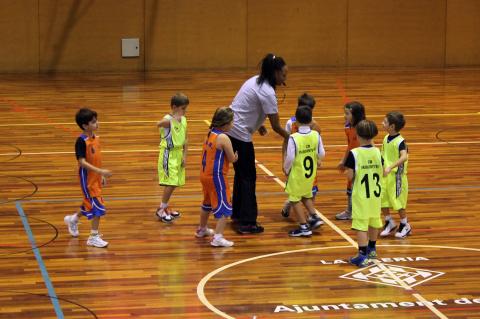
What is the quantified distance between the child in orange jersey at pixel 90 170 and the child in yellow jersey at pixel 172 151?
94 centimetres

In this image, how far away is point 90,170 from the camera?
8648 mm

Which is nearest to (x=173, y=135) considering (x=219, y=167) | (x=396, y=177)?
(x=219, y=167)

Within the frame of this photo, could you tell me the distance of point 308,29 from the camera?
23.2 m

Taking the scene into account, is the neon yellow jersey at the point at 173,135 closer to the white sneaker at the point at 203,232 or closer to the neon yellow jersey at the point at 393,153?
the white sneaker at the point at 203,232

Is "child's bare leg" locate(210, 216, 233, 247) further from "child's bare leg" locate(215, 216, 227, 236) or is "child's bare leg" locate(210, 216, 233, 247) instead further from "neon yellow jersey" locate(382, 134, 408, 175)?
"neon yellow jersey" locate(382, 134, 408, 175)

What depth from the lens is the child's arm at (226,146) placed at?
8773mm

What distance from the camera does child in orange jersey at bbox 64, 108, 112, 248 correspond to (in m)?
8.64

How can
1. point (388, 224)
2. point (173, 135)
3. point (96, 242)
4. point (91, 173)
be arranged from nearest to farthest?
1. point (91, 173)
2. point (96, 242)
3. point (388, 224)
4. point (173, 135)

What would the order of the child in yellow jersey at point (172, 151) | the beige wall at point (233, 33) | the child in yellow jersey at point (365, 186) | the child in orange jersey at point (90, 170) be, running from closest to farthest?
1. the child in yellow jersey at point (365, 186)
2. the child in orange jersey at point (90, 170)
3. the child in yellow jersey at point (172, 151)
4. the beige wall at point (233, 33)

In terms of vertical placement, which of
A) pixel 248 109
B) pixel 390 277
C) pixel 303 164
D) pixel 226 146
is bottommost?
pixel 390 277

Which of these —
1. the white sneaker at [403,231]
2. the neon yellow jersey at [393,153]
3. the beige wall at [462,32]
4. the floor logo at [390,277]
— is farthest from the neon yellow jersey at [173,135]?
the beige wall at [462,32]

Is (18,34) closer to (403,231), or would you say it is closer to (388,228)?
(388,228)

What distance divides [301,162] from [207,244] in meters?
→ 1.17

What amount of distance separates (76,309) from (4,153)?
6.36m
